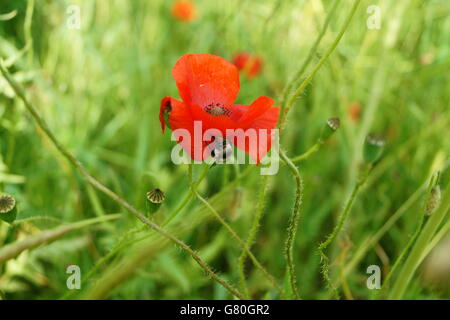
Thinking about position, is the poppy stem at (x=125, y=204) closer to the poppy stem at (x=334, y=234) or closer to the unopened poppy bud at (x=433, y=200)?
the poppy stem at (x=334, y=234)

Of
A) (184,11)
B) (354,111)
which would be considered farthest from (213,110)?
(184,11)

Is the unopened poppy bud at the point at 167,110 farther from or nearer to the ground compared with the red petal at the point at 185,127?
farther from the ground

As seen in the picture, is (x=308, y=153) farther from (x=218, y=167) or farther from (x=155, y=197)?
(x=218, y=167)

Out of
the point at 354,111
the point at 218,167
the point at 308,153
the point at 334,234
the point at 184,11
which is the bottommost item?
the point at 334,234

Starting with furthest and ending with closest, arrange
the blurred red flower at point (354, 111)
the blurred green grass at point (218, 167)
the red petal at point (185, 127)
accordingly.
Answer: the blurred red flower at point (354, 111) → the blurred green grass at point (218, 167) → the red petal at point (185, 127)

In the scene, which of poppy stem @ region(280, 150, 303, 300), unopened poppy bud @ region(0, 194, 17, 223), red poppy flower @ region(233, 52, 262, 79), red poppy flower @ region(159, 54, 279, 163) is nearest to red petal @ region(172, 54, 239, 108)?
red poppy flower @ region(159, 54, 279, 163)

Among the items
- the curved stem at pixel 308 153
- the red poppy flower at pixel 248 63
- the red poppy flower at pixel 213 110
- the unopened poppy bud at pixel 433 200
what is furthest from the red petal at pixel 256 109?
the red poppy flower at pixel 248 63

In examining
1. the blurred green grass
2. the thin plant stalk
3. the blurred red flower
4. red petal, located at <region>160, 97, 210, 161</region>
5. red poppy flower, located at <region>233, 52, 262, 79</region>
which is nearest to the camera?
red petal, located at <region>160, 97, 210, 161</region>

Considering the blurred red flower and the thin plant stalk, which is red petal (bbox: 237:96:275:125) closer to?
the thin plant stalk
